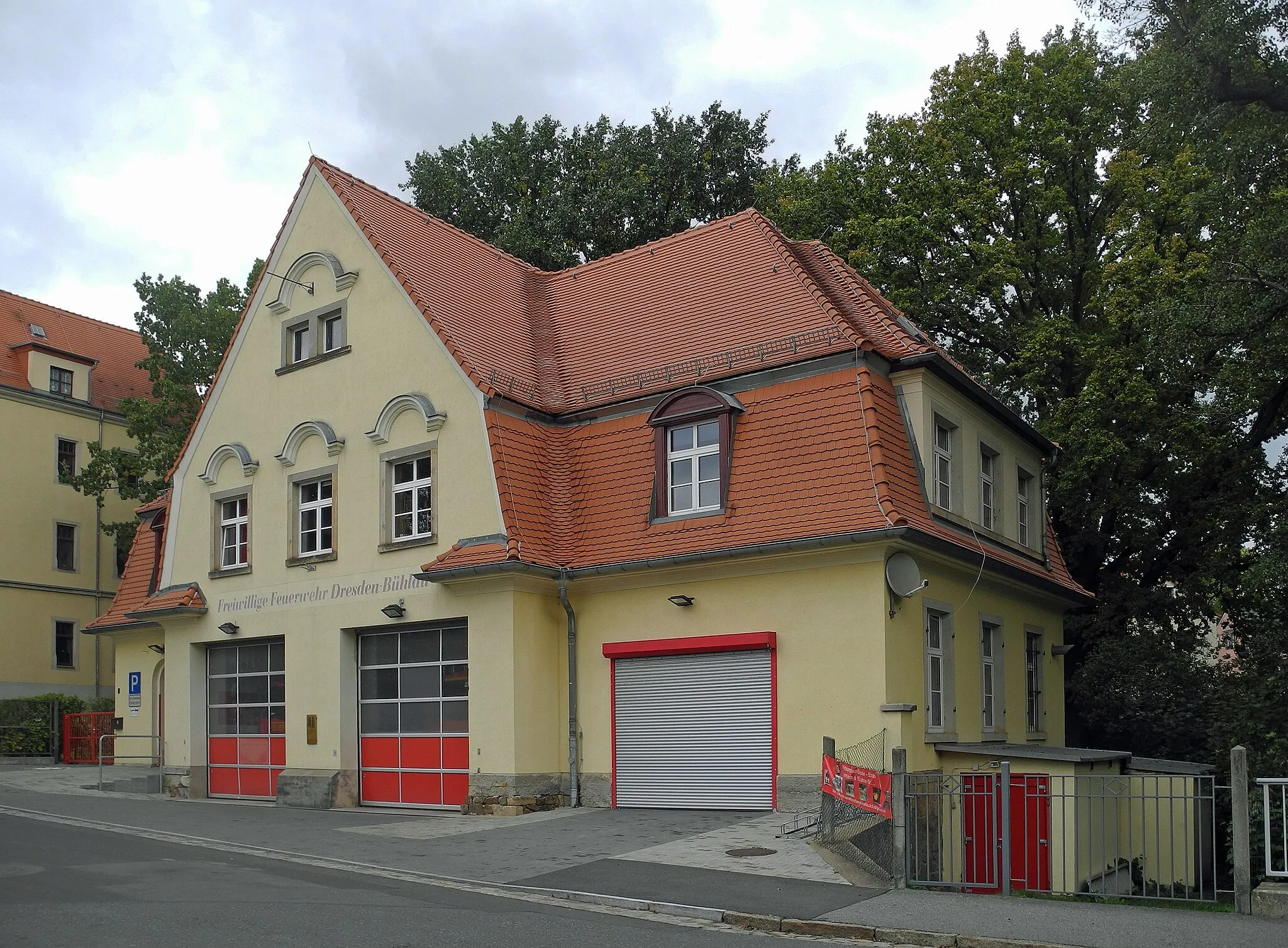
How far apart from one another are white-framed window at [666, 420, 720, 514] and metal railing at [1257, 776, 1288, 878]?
9.11 m

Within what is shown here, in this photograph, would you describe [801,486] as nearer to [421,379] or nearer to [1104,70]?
[421,379]

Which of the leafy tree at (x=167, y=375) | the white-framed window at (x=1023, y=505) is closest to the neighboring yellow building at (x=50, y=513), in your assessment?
the leafy tree at (x=167, y=375)

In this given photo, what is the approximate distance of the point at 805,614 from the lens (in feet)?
60.0

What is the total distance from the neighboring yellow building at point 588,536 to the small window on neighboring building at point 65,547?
67.1 feet

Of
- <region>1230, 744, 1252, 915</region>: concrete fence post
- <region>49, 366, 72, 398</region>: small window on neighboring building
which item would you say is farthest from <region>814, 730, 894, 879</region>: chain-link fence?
<region>49, 366, 72, 398</region>: small window on neighboring building

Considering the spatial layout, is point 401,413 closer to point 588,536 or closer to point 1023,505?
point 588,536

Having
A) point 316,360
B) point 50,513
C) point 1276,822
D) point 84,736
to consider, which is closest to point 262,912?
point 1276,822

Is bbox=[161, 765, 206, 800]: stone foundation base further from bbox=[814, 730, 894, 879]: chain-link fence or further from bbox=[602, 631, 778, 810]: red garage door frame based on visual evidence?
bbox=[814, 730, 894, 879]: chain-link fence

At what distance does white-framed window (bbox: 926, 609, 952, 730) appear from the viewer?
1891 centimetres

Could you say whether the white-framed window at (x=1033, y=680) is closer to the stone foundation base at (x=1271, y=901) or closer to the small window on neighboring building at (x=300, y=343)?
the stone foundation base at (x=1271, y=901)

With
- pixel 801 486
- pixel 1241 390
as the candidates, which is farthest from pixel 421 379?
pixel 1241 390

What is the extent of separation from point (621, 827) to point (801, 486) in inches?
208

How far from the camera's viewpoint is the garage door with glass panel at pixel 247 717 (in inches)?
935

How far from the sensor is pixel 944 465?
20797 mm
